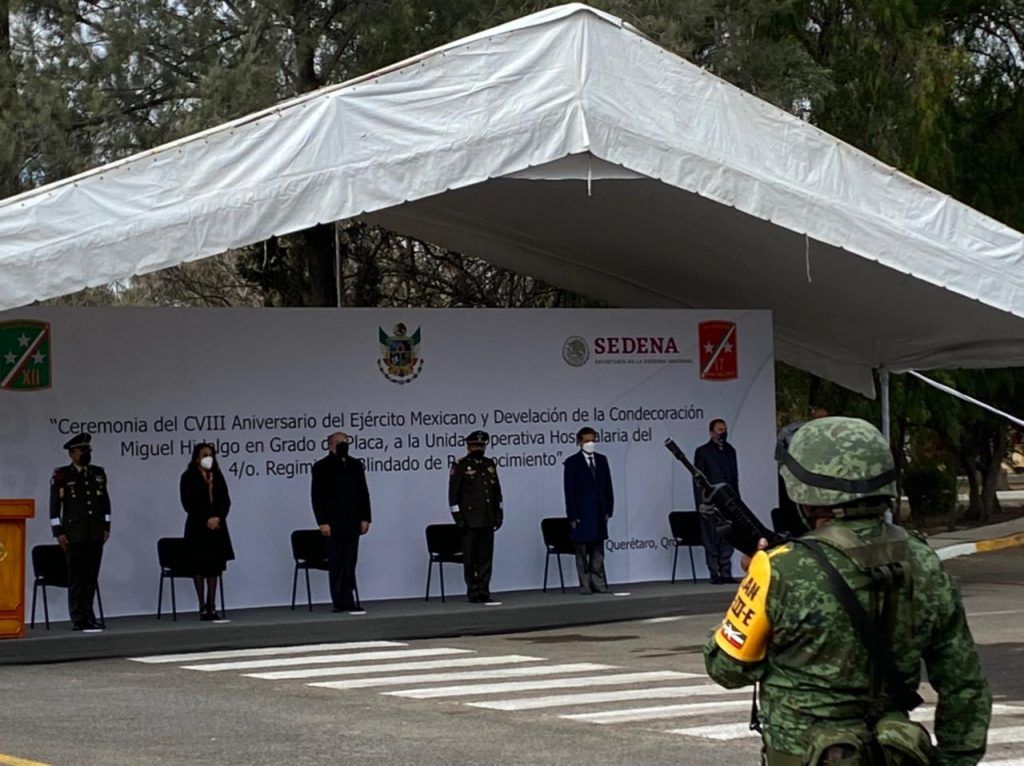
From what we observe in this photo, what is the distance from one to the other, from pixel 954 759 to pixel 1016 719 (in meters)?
6.87

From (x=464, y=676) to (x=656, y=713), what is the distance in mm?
2633

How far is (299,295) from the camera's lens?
86.2 ft

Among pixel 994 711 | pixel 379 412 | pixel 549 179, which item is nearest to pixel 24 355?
pixel 379 412

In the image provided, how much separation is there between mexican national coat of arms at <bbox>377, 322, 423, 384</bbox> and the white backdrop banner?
0.07ft

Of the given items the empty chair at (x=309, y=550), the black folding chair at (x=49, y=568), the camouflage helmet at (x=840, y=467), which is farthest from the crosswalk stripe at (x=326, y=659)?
the camouflage helmet at (x=840, y=467)

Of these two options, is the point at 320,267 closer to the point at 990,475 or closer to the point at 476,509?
the point at 476,509

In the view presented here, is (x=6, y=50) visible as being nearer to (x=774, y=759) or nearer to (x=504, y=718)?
(x=504, y=718)

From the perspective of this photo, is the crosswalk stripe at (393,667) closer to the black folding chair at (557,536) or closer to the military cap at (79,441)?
the military cap at (79,441)

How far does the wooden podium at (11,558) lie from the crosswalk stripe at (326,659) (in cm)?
189

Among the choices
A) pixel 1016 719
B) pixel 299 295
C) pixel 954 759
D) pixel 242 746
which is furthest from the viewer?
pixel 299 295

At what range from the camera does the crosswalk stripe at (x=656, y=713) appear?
1081cm

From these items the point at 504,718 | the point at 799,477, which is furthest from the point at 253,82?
the point at 799,477

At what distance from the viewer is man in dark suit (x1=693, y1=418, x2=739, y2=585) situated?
20422 mm

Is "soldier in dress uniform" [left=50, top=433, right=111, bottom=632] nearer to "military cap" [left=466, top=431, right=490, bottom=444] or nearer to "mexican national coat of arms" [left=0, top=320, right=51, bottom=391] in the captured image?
"mexican national coat of arms" [left=0, top=320, right=51, bottom=391]
